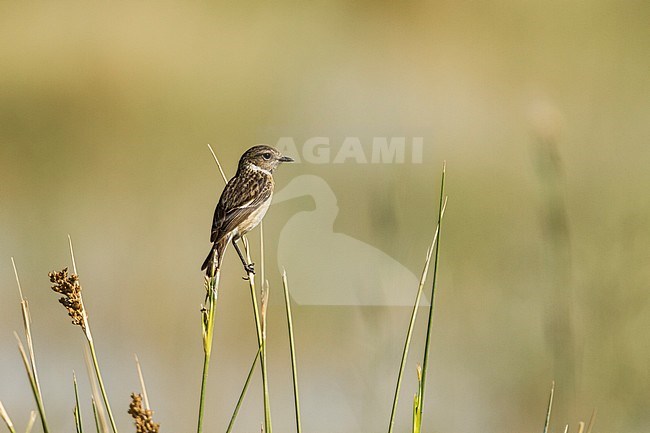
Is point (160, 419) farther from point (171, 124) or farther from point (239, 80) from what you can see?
point (239, 80)

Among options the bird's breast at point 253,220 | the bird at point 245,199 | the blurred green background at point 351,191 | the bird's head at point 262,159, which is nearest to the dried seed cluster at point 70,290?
the bird at point 245,199

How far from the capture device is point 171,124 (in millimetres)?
5992

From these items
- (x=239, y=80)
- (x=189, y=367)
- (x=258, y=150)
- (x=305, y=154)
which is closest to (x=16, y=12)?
Answer: (x=239, y=80)

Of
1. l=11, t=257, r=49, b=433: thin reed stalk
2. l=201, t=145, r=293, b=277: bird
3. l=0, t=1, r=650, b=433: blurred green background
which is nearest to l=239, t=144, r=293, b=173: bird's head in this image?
l=201, t=145, r=293, b=277: bird

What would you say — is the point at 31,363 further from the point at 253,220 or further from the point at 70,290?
the point at 253,220

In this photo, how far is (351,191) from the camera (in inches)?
201

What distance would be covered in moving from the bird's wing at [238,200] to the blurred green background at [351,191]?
0.69 metres

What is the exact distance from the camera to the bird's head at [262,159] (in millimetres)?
2230

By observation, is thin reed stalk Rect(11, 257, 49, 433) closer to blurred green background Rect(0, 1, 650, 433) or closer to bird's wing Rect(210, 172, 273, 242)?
bird's wing Rect(210, 172, 273, 242)

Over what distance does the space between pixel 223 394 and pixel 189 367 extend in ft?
0.73

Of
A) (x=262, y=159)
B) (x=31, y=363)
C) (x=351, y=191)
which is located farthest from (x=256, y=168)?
(x=351, y=191)

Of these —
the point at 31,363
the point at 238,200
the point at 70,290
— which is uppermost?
the point at 238,200

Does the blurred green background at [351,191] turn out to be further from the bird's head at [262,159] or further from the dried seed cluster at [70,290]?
the dried seed cluster at [70,290]

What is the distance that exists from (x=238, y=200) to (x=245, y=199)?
0.9 inches
